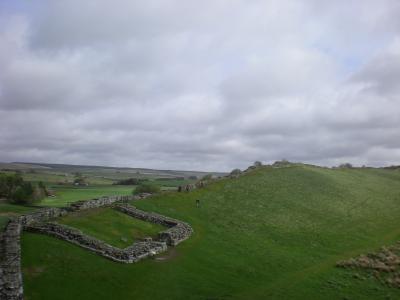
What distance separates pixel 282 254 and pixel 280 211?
19733 mm

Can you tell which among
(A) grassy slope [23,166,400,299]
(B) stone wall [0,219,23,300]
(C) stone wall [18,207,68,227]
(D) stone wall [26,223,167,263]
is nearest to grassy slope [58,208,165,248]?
(C) stone wall [18,207,68,227]

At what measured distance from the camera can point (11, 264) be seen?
3322 centimetres

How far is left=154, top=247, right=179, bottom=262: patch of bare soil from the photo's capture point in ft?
137

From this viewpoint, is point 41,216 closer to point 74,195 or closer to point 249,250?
point 249,250

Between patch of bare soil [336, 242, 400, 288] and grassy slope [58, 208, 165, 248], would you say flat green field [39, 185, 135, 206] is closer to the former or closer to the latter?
grassy slope [58, 208, 165, 248]

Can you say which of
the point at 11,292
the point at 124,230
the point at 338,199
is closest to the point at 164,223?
the point at 124,230

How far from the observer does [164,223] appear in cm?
5375

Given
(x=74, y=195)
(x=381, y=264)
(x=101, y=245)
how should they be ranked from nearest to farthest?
(x=101, y=245)
(x=381, y=264)
(x=74, y=195)

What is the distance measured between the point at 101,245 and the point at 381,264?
2870 centimetres

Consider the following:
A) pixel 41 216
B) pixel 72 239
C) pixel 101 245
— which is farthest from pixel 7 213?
pixel 101 245

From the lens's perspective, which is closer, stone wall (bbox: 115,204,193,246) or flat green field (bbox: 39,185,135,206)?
stone wall (bbox: 115,204,193,246)

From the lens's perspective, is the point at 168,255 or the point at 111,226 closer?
the point at 168,255

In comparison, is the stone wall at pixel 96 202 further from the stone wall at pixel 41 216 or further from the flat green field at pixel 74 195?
the flat green field at pixel 74 195

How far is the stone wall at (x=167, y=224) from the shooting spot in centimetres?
4725
